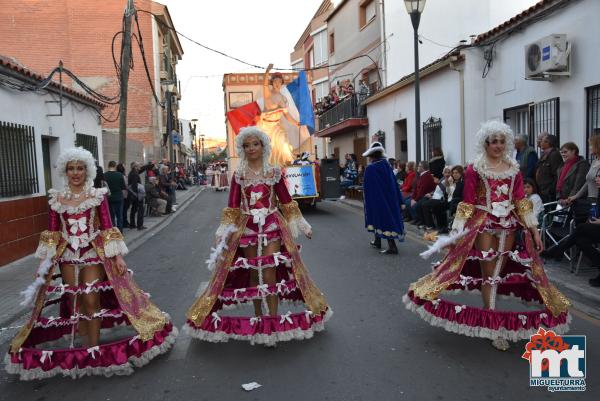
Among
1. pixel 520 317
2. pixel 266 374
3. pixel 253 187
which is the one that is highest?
pixel 253 187

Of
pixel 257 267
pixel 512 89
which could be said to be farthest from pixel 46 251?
pixel 512 89

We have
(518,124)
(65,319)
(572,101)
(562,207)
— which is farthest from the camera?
(518,124)

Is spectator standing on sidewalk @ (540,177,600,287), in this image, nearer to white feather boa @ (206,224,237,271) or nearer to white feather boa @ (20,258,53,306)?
white feather boa @ (206,224,237,271)

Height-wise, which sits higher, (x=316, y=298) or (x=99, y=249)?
(x=99, y=249)

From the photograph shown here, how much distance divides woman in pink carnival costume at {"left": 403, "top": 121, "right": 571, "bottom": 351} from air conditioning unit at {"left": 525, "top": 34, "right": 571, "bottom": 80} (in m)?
5.75

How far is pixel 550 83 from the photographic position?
33.5ft

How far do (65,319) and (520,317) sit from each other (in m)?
3.73

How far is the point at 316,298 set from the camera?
4.80m

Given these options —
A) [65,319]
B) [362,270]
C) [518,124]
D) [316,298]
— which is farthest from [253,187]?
[518,124]

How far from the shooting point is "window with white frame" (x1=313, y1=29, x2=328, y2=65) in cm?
3291

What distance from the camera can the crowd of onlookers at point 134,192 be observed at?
1204 centimetres

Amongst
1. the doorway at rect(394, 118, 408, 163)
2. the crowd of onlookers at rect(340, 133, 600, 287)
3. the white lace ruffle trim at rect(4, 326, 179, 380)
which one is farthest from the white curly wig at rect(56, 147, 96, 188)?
the doorway at rect(394, 118, 408, 163)

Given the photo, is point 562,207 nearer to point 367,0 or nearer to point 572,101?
point 572,101

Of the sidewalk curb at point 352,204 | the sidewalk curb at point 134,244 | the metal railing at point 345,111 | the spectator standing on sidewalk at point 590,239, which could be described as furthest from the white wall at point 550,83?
the metal railing at point 345,111
